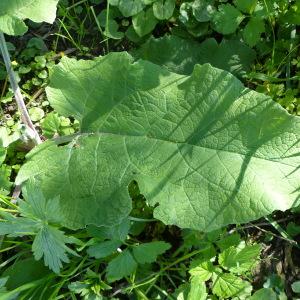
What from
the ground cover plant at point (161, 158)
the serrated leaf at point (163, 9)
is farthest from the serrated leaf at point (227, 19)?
the serrated leaf at point (163, 9)

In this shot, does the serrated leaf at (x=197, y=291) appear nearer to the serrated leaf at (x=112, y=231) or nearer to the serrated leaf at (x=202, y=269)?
the serrated leaf at (x=202, y=269)

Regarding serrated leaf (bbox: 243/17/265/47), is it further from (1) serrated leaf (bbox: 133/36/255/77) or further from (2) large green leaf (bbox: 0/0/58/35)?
(2) large green leaf (bbox: 0/0/58/35)

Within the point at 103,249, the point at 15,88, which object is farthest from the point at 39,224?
the point at 15,88

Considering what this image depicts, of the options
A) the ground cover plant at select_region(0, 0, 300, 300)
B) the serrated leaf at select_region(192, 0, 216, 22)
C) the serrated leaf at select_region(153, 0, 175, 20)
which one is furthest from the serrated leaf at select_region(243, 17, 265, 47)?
the serrated leaf at select_region(153, 0, 175, 20)

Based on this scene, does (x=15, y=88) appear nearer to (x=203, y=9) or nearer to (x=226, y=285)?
(x=203, y=9)

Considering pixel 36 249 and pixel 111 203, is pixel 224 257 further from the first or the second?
pixel 36 249

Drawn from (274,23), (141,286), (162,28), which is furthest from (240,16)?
(141,286)
